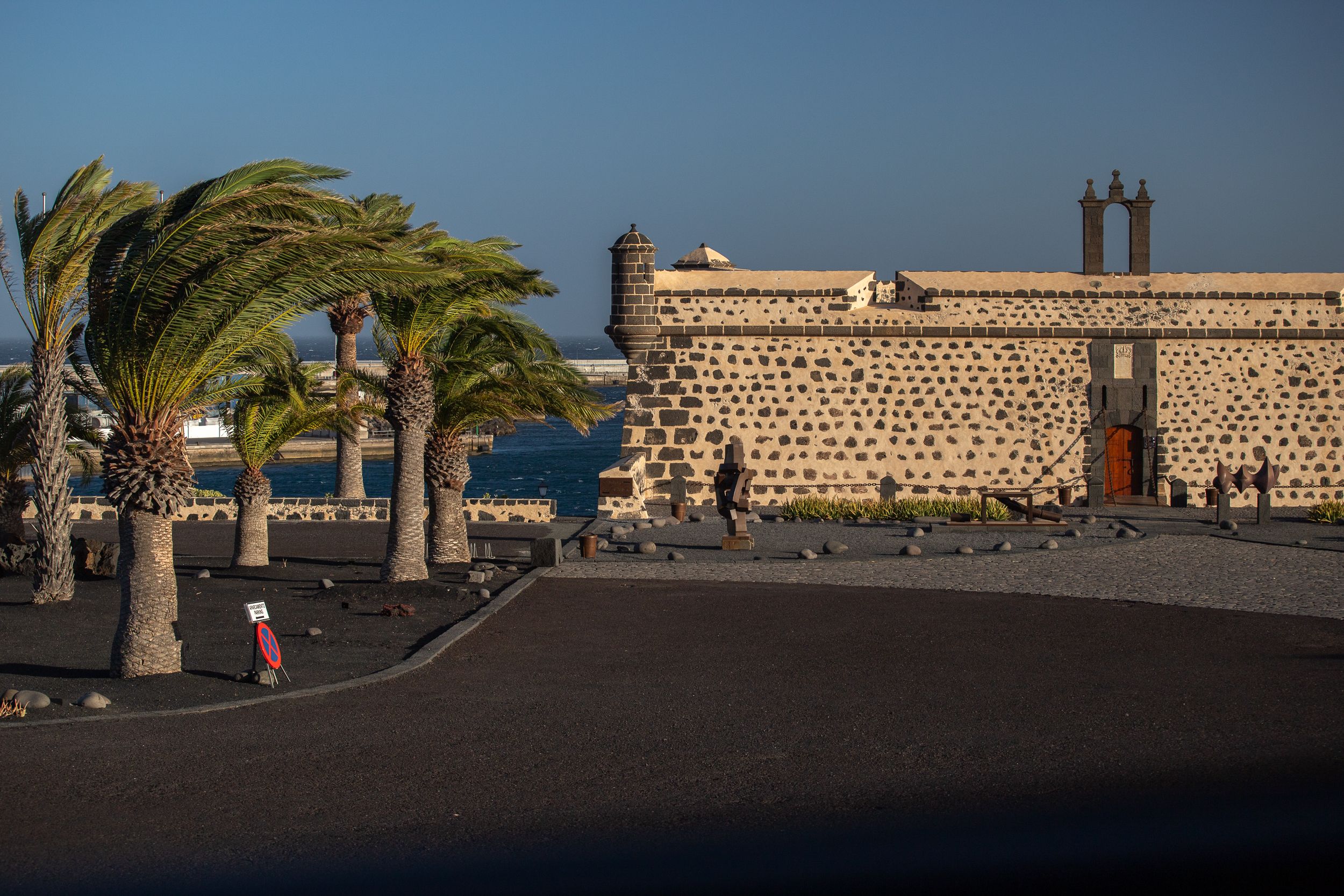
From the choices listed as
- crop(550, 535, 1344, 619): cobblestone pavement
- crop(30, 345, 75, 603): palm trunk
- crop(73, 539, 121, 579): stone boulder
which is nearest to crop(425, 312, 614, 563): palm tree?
crop(550, 535, 1344, 619): cobblestone pavement

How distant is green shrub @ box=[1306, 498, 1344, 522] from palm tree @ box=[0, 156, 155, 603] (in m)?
16.4

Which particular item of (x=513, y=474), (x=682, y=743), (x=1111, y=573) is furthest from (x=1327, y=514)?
(x=513, y=474)

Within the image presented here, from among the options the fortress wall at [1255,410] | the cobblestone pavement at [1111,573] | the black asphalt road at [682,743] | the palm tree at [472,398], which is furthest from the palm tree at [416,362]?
the fortress wall at [1255,410]

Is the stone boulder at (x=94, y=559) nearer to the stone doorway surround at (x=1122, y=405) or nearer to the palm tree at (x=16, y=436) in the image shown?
the palm tree at (x=16, y=436)

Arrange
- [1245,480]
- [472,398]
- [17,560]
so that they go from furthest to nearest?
[1245,480] < [472,398] < [17,560]

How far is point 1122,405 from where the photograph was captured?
22.6 metres

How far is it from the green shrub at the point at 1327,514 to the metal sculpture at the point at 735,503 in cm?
858

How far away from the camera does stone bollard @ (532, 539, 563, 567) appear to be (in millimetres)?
15453

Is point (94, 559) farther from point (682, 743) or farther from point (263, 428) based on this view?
point (682, 743)

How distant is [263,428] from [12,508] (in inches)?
121

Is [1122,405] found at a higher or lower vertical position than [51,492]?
higher

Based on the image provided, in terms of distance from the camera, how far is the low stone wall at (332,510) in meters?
21.8

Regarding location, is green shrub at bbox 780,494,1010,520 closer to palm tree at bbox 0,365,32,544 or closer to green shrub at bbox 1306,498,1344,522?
green shrub at bbox 1306,498,1344,522

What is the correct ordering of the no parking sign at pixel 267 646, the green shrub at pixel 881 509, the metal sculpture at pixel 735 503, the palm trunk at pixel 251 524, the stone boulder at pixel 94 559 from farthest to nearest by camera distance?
the green shrub at pixel 881 509 < the metal sculpture at pixel 735 503 < the palm trunk at pixel 251 524 < the stone boulder at pixel 94 559 < the no parking sign at pixel 267 646
